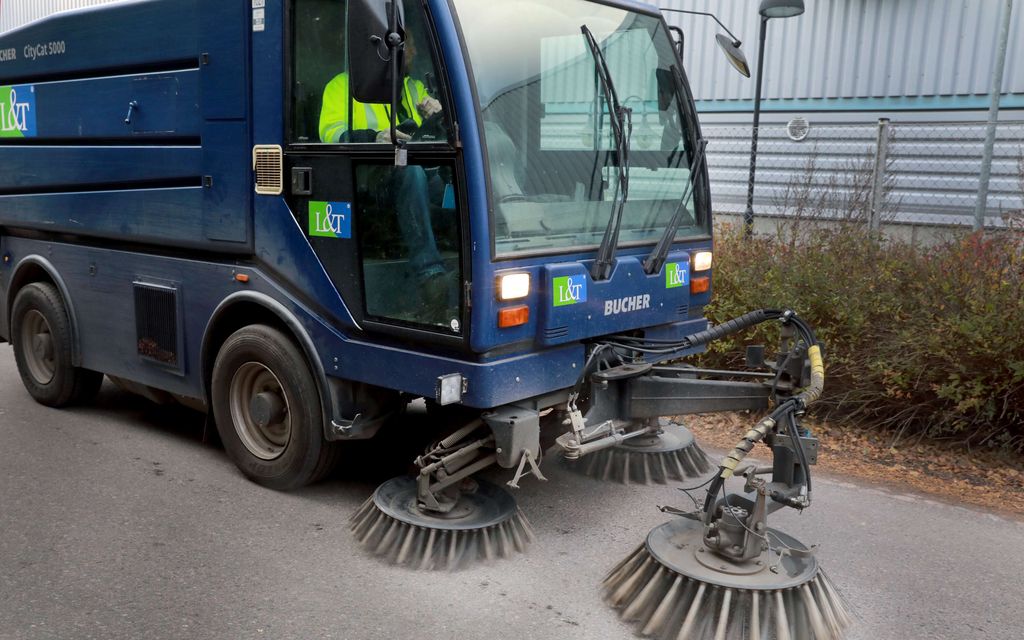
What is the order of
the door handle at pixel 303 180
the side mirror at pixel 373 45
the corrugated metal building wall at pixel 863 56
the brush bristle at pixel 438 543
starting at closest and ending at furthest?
the side mirror at pixel 373 45 < the brush bristle at pixel 438 543 < the door handle at pixel 303 180 < the corrugated metal building wall at pixel 863 56

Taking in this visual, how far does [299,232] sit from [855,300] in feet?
11.2

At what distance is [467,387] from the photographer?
378 cm

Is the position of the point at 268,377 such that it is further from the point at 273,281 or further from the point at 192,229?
the point at 192,229

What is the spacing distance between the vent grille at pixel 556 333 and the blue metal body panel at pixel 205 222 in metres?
0.01

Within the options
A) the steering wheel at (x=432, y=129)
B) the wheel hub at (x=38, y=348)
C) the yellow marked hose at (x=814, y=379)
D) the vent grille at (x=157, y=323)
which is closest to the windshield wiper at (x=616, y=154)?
the steering wheel at (x=432, y=129)

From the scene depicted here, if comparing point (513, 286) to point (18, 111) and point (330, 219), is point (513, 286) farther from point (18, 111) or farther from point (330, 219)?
point (18, 111)

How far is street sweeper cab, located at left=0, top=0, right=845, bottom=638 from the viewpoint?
11.9 feet

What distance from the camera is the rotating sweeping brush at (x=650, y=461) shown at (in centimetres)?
488

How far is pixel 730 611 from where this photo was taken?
3.10 metres

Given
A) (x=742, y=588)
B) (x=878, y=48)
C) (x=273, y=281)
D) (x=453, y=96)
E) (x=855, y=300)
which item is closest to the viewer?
(x=742, y=588)

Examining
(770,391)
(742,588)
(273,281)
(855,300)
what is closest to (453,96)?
(273,281)

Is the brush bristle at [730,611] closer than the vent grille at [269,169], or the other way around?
the brush bristle at [730,611]

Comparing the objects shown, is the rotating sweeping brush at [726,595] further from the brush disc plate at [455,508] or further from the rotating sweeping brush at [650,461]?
the rotating sweeping brush at [650,461]

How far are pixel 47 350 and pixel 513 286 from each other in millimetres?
3911
